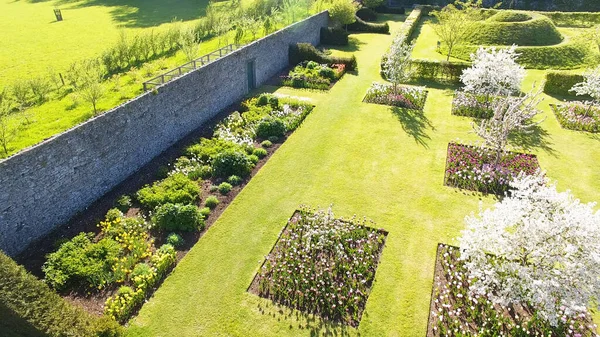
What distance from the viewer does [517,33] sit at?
3366cm

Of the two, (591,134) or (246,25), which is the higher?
(246,25)

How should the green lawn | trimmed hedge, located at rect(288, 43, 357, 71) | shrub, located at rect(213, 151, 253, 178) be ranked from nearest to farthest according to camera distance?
the green lawn → shrub, located at rect(213, 151, 253, 178) → trimmed hedge, located at rect(288, 43, 357, 71)

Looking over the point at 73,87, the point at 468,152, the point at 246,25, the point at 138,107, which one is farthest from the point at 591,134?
the point at 73,87

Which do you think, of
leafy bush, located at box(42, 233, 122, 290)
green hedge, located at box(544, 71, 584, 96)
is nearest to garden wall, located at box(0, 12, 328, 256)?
leafy bush, located at box(42, 233, 122, 290)

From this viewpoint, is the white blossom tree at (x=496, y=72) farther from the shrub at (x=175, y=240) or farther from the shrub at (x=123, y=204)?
the shrub at (x=123, y=204)

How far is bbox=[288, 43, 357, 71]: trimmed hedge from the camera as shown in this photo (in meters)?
30.0

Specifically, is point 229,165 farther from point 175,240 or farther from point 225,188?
point 175,240

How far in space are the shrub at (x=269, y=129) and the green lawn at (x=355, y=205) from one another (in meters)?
1.03

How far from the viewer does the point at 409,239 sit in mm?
12914

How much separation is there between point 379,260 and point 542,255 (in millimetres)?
4835

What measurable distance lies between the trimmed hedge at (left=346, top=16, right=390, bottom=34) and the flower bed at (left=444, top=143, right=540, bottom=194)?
28.8 metres

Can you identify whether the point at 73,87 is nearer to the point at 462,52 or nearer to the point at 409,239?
the point at 409,239

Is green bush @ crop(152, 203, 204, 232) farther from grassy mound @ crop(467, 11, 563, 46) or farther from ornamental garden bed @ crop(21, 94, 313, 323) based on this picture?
grassy mound @ crop(467, 11, 563, 46)

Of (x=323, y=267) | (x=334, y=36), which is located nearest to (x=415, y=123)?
(x=323, y=267)
